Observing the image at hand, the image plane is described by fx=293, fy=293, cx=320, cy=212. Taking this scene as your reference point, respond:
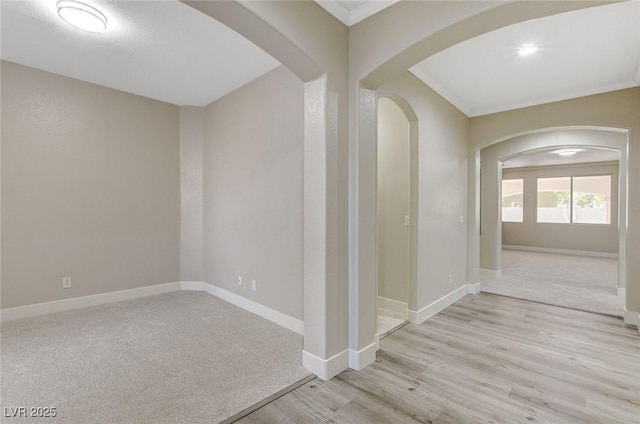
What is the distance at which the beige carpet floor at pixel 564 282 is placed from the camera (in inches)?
170

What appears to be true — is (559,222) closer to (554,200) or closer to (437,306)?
(554,200)

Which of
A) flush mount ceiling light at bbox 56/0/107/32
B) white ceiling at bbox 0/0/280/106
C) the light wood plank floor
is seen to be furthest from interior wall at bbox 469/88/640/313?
flush mount ceiling light at bbox 56/0/107/32

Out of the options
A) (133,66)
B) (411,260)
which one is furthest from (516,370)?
(133,66)

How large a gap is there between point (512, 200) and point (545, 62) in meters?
8.49

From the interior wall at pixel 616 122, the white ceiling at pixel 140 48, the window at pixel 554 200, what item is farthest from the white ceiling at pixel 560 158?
the white ceiling at pixel 140 48

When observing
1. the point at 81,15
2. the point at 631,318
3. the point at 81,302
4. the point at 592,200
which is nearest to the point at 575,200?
the point at 592,200

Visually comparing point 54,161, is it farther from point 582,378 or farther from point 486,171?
point 486,171

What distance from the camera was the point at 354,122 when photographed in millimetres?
2424

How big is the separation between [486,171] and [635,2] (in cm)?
379

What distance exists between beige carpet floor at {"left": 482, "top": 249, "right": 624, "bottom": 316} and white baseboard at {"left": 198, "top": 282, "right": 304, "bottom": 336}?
11.3 feet

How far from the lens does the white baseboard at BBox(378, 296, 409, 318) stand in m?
3.73

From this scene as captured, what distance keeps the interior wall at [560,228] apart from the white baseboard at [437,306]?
6902 mm

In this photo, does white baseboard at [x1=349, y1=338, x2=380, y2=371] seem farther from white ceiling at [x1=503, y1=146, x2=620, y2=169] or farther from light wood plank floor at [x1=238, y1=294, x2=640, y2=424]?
white ceiling at [x1=503, y1=146, x2=620, y2=169]

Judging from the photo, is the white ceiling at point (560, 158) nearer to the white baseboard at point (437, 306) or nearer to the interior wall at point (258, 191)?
the white baseboard at point (437, 306)
